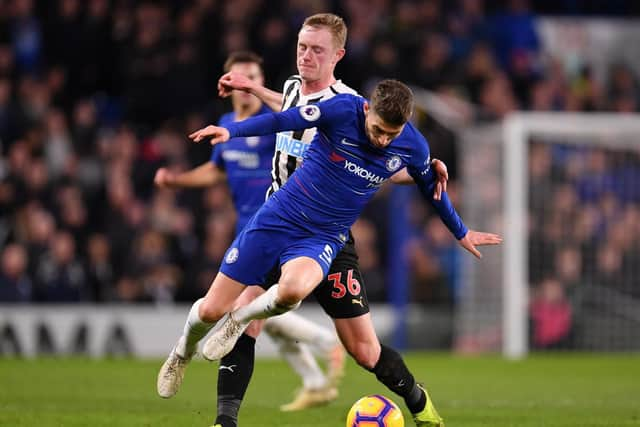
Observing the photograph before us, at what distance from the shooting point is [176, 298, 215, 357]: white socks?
7062 mm

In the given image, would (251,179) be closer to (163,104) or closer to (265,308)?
(265,308)

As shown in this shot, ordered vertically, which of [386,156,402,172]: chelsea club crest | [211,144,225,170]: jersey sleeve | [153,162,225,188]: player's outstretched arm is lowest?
[153,162,225,188]: player's outstretched arm

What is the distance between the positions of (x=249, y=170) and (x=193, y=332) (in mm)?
2309

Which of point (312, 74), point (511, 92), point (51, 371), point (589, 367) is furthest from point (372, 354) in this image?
point (511, 92)

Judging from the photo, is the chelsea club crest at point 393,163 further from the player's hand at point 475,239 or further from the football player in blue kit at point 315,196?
the player's hand at point 475,239

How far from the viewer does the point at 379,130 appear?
22.5 feet

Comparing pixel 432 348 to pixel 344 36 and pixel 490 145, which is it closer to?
pixel 490 145

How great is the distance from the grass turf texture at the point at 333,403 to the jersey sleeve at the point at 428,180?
1.37 m

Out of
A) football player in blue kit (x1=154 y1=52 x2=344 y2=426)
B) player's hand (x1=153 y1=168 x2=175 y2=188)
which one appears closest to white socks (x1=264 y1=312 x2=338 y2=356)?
football player in blue kit (x1=154 y1=52 x2=344 y2=426)

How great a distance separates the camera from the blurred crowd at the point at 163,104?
15758 mm

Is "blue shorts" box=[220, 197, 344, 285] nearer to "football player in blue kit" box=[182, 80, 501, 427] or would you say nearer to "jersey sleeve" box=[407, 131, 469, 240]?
"football player in blue kit" box=[182, 80, 501, 427]

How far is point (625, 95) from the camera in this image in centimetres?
1986

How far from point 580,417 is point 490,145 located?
8.28m

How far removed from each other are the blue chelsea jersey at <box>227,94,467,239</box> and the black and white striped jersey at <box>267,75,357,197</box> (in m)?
0.34
